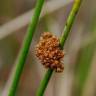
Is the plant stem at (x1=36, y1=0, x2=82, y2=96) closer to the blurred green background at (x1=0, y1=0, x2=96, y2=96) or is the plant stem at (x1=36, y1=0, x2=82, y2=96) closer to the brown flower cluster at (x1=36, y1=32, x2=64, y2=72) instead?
the brown flower cluster at (x1=36, y1=32, x2=64, y2=72)

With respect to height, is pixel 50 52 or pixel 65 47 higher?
pixel 65 47

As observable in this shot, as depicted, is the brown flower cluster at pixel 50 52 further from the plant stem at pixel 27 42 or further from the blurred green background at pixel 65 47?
the blurred green background at pixel 65 47

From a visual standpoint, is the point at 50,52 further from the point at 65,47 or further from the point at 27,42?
the point at 65,47

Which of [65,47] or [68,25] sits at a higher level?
[65,47]

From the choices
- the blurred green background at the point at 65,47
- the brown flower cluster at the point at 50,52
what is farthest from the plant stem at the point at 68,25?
the blurred green background at the point at 65,47

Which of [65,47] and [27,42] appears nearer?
[27,42]

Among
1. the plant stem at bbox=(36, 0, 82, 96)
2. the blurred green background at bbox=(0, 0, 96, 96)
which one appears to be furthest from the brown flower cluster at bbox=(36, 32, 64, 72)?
the blurred green background at bbox=(0, 0, 96, 96)

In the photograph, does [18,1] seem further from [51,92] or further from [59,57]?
[59,57]

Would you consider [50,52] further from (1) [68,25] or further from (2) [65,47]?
(2) [65,47]

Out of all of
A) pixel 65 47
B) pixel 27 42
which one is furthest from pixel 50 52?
pixel 65 47
